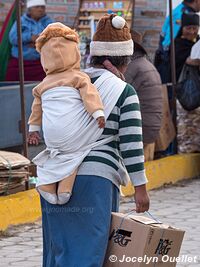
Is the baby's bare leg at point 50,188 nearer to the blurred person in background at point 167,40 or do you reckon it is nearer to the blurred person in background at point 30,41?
the blurred person in background at point 167,40

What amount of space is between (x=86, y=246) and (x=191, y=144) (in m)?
6.08

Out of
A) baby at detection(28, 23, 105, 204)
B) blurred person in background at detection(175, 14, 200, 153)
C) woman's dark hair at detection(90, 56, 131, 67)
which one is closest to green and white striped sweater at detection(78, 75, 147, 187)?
baby at detection(28, 23, 105, 204)

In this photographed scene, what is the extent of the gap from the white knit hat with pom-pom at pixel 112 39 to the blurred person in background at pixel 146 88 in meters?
3.69

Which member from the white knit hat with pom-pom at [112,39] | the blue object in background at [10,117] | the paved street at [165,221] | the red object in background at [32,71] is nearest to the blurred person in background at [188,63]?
the paved street at [165,221]

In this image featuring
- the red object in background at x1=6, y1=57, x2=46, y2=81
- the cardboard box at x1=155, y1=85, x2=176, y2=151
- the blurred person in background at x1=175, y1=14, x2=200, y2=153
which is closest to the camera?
the cardboard box at x1=155, y1=85, x2=176, y2=151

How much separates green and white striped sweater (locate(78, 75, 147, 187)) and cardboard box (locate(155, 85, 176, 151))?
510 cm

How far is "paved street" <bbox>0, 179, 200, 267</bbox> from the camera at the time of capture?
6.58 metres

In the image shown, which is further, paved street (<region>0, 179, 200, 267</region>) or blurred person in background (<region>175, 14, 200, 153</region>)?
blurred person in background (<region>175, 14, 200, 153</region>)

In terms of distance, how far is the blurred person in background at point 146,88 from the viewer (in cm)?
883

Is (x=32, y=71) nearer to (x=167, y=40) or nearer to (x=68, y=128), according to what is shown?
(x=167, y=40)

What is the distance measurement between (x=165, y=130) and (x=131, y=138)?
535 cm

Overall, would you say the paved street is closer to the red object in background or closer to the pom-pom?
the pom-pom

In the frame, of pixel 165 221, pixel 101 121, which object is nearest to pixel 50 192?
pixel 101 121

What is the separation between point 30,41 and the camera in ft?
38.2
